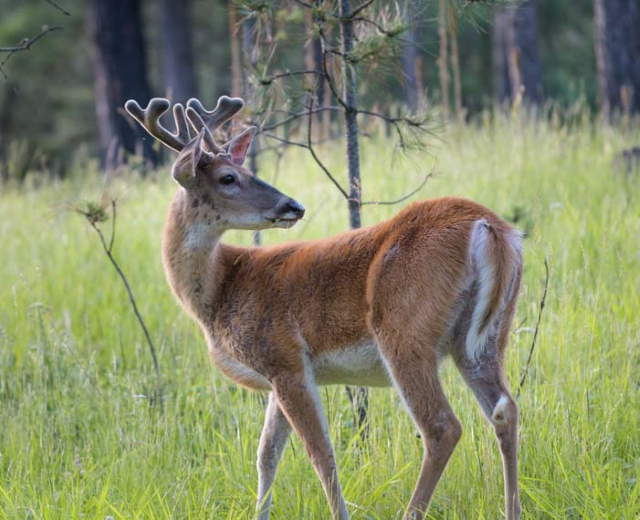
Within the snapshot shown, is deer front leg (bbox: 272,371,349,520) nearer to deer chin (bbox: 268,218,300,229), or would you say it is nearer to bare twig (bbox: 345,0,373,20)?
deer chin (bbox: 268,218,300,229)

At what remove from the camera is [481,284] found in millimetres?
3623

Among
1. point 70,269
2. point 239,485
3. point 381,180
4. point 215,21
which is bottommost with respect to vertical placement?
point 239,485

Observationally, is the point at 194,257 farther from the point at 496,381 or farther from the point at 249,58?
the point at 249,58

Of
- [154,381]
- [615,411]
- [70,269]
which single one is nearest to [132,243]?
[70,269]

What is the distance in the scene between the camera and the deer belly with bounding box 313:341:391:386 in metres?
3.79

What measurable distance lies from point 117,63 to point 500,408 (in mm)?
12346

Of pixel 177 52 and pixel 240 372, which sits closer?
pixel 240 372

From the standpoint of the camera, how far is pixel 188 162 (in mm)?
4223

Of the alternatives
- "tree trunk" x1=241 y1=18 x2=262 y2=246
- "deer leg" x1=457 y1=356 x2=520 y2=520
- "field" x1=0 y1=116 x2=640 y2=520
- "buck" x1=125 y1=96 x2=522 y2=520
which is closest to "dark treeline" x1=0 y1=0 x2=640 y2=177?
"tree trunk" x1=241 y1=18 x2=262 y2=246

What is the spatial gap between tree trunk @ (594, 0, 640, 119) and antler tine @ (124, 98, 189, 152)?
748 centimetres

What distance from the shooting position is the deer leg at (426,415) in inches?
140

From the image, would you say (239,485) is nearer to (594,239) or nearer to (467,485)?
(467,485)

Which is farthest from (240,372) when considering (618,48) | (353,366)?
(618,48)

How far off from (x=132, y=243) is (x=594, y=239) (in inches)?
145
